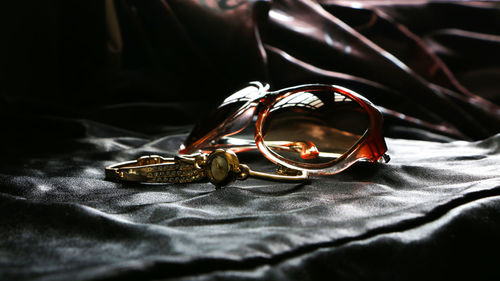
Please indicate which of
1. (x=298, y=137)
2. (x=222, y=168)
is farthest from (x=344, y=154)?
(x=222, y=168)

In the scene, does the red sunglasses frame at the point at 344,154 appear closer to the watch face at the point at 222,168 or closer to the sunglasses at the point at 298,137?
the sunglasses at the point at 298,137

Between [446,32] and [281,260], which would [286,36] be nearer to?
[446,32]

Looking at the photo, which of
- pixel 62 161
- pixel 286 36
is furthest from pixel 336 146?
pixel 286 36

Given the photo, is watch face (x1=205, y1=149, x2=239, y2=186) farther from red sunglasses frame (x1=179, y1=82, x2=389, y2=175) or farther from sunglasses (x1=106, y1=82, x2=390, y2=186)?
red sunglasses frame (x1=179, y1=82, x2=389, y2=175)

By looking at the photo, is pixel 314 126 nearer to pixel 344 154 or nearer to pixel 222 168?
pixel 344 154

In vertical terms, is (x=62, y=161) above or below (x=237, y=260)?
below

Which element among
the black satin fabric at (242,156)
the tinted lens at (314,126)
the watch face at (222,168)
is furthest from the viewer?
the tinted lens at (314,126)

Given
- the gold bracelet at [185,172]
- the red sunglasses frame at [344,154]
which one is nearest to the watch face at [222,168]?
the gold bracelet at [185,172]
